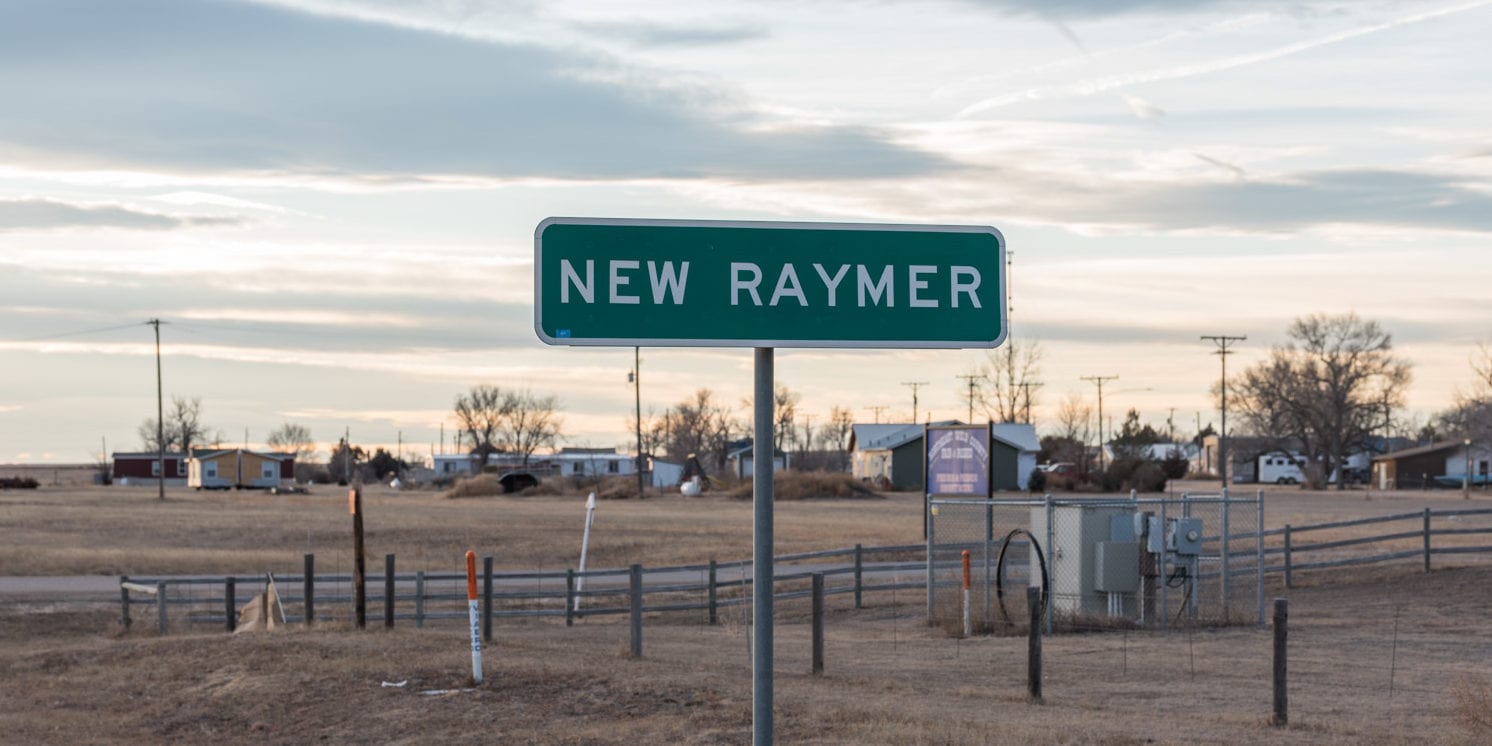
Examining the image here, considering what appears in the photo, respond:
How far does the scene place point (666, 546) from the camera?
42750mm

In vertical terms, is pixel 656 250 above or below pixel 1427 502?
above

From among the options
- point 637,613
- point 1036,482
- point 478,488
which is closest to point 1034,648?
point 637,613

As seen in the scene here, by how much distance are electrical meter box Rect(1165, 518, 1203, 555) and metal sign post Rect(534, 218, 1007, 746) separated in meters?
17.6

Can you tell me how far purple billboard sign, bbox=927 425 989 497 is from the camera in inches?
1128

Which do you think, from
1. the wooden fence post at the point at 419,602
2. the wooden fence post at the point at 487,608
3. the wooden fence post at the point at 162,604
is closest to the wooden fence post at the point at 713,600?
the wooden fence post at the point at 487,608

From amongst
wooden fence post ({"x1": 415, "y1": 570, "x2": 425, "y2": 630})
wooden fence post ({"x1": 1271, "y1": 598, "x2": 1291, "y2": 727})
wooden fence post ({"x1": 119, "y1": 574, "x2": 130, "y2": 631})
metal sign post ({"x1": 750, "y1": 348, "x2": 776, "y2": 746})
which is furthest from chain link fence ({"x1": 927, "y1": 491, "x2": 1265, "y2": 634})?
metal sign post ({"x1": 750, "y1": 348, "x2": 776, "y2": 746})

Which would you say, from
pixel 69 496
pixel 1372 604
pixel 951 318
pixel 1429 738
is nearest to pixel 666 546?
pixel 1372 604

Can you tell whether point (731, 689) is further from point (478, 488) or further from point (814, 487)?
point (478, 488)

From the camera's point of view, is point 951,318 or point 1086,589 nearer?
point 951,318

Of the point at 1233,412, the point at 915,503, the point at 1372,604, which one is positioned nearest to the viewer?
the point at 1372,604

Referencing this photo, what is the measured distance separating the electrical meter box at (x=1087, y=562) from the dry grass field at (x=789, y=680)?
1352mm

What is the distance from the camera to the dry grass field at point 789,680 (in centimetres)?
1166

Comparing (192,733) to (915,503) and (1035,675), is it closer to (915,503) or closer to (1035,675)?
(1035,675)

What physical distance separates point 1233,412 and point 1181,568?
108 metres
